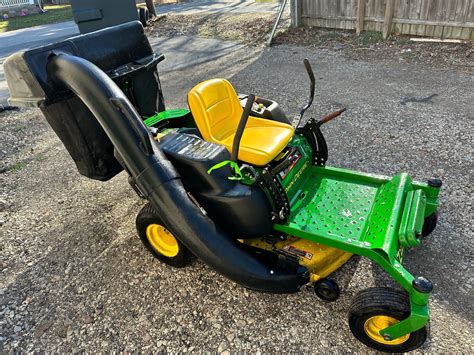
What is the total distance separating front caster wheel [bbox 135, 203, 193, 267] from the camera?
2814mm

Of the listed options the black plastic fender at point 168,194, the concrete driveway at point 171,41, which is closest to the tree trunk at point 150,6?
the concrete driveway at point 171,41

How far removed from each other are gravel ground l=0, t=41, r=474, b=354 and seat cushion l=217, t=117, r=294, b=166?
3.20 ft

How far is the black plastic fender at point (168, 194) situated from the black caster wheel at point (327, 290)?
0.20 m

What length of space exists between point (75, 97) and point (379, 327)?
263 cm

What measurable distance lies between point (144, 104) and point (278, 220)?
178cm

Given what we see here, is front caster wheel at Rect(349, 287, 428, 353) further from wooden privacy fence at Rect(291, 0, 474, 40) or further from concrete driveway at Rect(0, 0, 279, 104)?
concrete driveway at Rect(0, 0, 279, 104)

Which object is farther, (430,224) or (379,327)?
(430,224)

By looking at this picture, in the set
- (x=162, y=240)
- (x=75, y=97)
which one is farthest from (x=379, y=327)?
(x=75, y=97)

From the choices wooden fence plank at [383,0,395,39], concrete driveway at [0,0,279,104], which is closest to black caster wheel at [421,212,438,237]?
wooden fence plank at [383,0,395,39]

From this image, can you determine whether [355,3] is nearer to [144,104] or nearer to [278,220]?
[144,104]

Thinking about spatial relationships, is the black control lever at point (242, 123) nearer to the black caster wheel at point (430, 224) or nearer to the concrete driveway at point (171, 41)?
the black caster wheel at point (430, 224)

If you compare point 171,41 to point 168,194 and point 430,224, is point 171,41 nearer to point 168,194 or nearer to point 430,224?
point 168,194

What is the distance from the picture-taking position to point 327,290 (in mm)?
2461

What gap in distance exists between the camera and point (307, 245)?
104 inches
